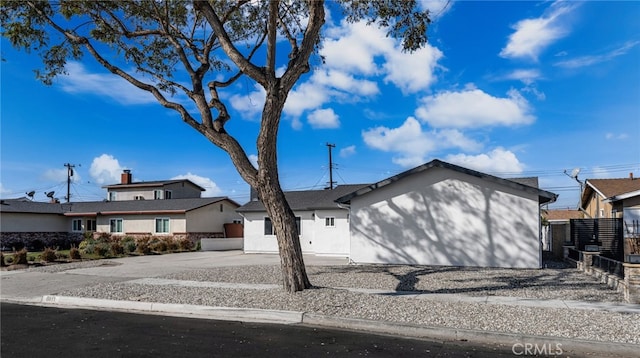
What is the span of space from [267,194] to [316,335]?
12.5 ft

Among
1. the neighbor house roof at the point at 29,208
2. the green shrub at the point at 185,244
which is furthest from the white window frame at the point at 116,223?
the green shrub at the point at 185,244

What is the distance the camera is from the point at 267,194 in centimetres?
1067

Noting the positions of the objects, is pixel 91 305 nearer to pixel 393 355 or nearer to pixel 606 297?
pixel 393 355

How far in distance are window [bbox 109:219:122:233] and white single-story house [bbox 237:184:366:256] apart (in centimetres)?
1308

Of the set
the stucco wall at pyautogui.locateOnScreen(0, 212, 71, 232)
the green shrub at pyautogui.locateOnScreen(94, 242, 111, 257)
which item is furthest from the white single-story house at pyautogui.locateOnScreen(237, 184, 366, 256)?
the stucco wall at pyautogui.locateOnScreen(0, 212, 71, 232)

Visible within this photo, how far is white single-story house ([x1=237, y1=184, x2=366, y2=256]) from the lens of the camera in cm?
2450

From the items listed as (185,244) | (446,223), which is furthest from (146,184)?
(446,223)

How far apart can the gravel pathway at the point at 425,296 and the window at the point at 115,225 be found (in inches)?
866

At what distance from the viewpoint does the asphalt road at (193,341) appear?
6.66 metres

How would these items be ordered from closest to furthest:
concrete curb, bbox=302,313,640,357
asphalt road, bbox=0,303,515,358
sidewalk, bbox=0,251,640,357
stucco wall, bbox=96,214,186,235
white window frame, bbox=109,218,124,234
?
1. asphalt road, bbox=0,303,515,358
2. concrete curb, bbox=302,313,640,357
3. sidewalk, bbox=0,251,640,357
4. stucco wall, bbox=96,214,186,235
5. white window frame, bbox=109,218,124,234

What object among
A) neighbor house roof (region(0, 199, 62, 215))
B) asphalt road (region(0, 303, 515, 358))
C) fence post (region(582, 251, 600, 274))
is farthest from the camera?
neighbor house roof (region(0, 199, 62, 215))

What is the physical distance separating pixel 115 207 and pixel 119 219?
1480 millimetres

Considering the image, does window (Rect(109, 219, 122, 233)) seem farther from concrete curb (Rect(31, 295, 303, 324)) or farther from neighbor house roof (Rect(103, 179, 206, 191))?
concrete curb (Rect(31, 295, 303, 324))

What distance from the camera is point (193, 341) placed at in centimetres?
733
